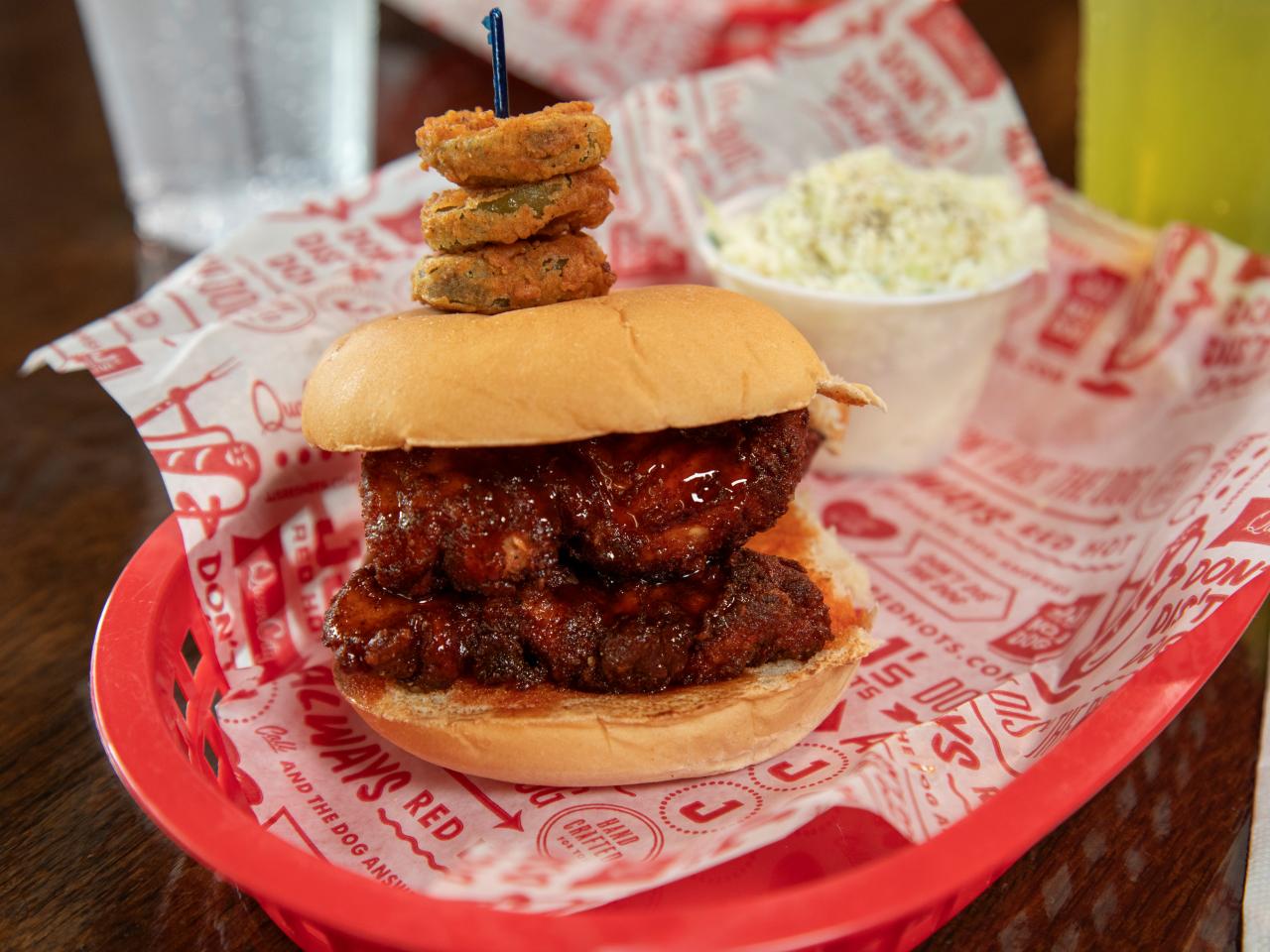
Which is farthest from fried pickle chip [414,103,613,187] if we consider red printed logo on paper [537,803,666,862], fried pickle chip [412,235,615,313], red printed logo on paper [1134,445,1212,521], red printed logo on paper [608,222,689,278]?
red printed logo on paper [1134,445,1212,521]

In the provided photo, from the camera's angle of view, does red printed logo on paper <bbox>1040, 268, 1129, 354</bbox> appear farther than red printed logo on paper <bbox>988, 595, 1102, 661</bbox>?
Yes

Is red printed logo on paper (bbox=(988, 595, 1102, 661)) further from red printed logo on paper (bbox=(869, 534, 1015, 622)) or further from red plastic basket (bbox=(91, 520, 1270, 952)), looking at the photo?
red plastic basket (bbox=(91, 520, 1270, 952))

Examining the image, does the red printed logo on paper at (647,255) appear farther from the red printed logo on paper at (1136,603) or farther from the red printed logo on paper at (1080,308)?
the red printed logo on paper at (1136,603)

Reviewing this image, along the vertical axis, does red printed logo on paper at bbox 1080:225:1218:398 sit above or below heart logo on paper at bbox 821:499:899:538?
above

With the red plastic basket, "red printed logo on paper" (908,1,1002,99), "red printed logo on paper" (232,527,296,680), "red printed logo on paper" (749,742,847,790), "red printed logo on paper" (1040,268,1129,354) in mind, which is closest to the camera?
the red plastic basket

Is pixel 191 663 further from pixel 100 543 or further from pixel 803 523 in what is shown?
pixel 803 523

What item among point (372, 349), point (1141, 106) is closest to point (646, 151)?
point (1141, 106)

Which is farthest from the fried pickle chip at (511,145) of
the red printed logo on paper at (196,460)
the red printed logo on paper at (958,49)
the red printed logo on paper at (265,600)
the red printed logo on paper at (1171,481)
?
the red printed logo on paper at (958,49)
